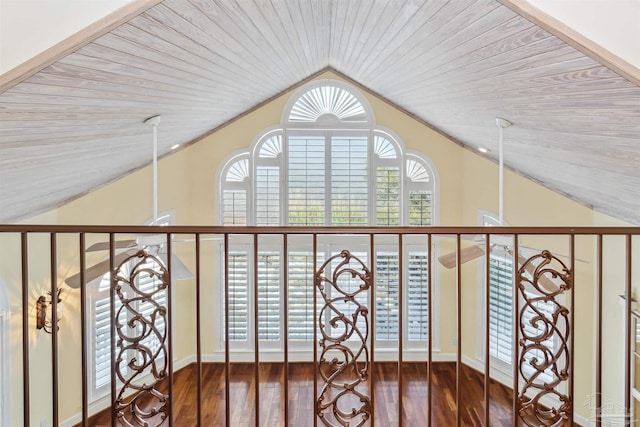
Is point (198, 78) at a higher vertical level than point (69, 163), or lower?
higher

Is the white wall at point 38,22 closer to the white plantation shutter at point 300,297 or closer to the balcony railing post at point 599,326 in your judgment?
the balcony railing post at point 599,326

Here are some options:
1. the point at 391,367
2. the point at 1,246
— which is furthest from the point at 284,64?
the point at 391,367

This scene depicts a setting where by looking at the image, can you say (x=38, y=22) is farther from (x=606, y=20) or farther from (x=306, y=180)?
(x=306, y=180)

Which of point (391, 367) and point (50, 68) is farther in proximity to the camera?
point (391, 367)

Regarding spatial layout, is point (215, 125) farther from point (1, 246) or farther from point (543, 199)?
point (543, 199)

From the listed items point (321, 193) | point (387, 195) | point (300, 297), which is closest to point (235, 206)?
point (321, 193)

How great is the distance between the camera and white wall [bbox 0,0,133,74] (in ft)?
5.47

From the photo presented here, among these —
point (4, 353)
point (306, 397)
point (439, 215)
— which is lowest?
point (306, 397)

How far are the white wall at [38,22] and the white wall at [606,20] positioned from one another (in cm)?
169

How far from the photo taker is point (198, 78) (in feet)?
9.95

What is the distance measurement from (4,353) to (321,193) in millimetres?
3751

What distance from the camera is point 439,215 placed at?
596 cm

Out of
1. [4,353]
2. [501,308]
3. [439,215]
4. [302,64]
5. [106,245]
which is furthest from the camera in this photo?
[439,215]

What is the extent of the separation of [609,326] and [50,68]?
5076 millimetres
